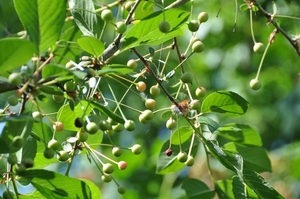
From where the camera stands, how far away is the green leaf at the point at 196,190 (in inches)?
63.7

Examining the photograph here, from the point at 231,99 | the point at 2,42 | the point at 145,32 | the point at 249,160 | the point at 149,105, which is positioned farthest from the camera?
the point at 249,160

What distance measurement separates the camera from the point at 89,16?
4.20 feet

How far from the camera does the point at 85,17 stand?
1277 mm

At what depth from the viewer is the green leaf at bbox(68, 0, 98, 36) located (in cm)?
127

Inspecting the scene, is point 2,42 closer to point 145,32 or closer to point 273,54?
point 145,32

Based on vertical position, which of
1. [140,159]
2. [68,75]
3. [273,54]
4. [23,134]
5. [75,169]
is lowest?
[75,169]

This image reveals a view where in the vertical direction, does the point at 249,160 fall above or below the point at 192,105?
below

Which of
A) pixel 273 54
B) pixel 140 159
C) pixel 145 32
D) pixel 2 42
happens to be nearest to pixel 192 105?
pixel 145 32

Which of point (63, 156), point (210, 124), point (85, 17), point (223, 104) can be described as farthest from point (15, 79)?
point (223, 104)

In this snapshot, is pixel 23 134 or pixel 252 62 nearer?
pixel 23 134

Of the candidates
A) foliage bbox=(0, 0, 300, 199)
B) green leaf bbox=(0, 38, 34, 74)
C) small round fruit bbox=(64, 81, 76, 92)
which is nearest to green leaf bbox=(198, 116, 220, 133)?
foliage bbox=(0, 0, 300, 199)

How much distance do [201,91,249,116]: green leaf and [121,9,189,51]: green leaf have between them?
0.87 feet

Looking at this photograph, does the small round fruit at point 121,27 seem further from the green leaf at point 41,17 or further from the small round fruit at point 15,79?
the small round fruit at point 15,79

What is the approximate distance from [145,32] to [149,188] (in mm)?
2702
